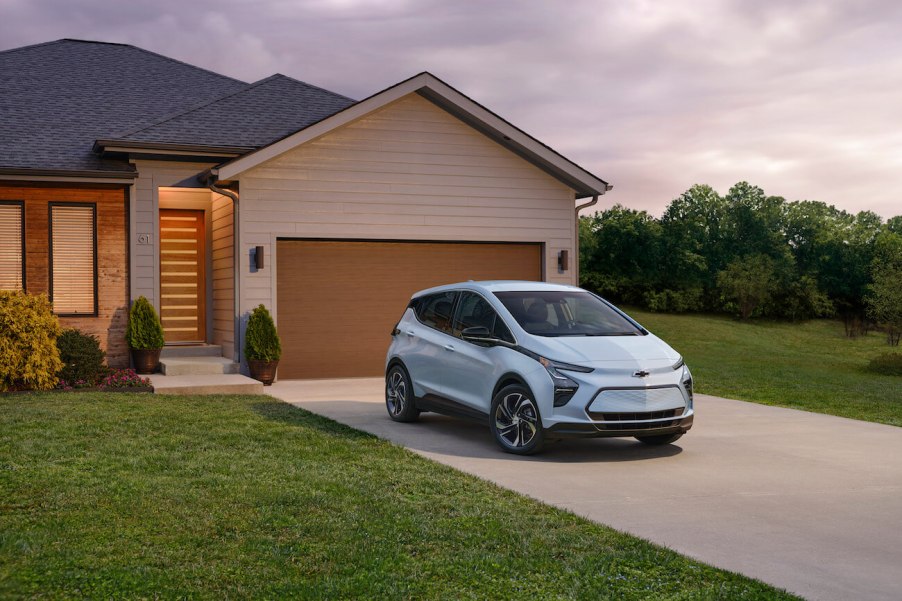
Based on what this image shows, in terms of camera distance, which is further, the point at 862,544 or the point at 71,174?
the point at 71,174

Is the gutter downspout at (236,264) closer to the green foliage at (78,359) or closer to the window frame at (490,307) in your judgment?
the green foliage at (78,359)

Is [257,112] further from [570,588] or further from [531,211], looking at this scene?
[570,588]

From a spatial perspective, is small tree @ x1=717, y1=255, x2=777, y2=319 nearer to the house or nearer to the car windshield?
the house

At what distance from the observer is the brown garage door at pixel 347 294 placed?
52.5 feet

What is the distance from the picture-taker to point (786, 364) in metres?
26.3

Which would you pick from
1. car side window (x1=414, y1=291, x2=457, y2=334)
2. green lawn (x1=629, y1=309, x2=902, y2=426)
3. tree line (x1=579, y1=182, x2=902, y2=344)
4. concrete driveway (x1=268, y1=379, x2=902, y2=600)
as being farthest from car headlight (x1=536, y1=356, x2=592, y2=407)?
tree line (x1=579, y1=182, x2=902, y2=344)

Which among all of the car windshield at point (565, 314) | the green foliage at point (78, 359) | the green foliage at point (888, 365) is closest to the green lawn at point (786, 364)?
the green foliage at point (888, 365)

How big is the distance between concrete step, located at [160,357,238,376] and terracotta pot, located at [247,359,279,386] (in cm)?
42

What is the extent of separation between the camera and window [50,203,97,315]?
15.3 m

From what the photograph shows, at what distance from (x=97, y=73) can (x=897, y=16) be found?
15.8 m

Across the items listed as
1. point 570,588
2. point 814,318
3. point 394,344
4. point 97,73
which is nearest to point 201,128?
point 97,73

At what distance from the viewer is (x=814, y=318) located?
50.3 meters

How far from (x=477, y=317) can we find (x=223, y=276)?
7.69 m

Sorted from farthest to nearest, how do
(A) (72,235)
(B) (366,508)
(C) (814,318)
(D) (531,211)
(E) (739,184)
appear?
(E) (739,184), (C) (814,318), (D) (531,211), (A) (72,235), (B) (366,508)
